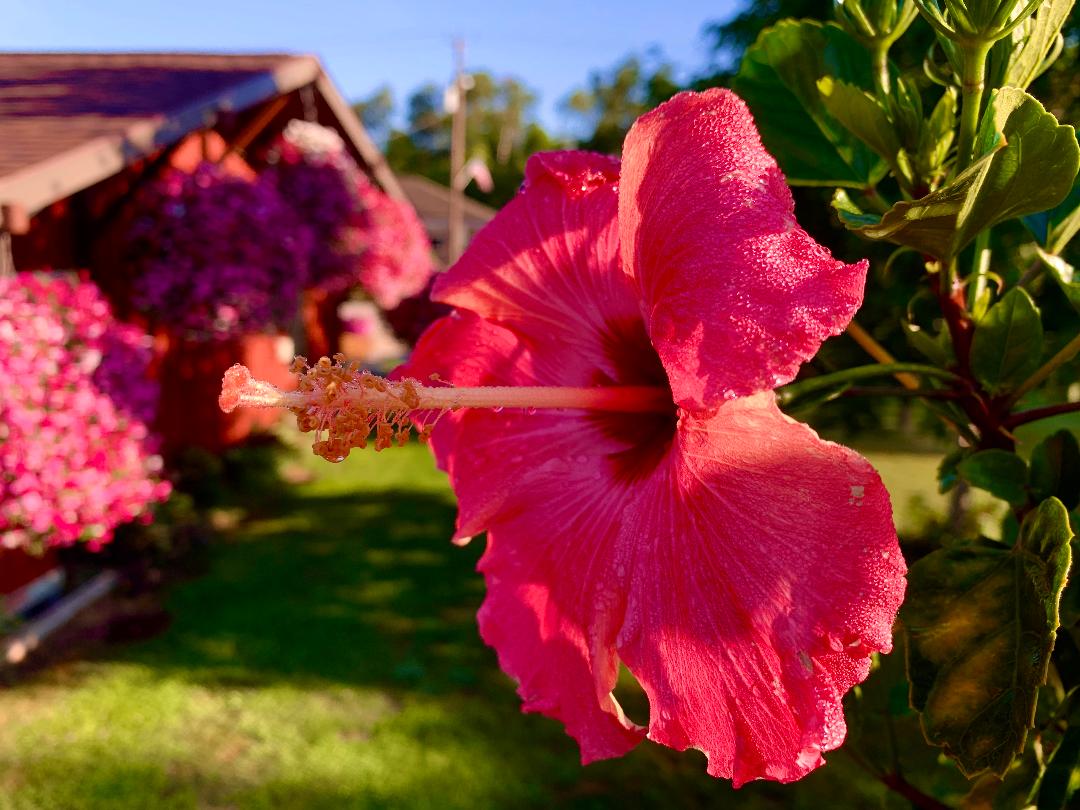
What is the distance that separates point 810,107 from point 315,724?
399 centimetres

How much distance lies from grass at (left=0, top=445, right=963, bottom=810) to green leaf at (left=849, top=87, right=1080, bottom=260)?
3.48 m

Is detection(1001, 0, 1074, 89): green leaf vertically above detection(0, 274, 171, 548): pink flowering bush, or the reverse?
detection(1001, 0, 1074, 89): green leaf

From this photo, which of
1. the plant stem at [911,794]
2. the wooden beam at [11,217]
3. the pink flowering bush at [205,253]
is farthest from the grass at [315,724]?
the plant stem at [911,794]

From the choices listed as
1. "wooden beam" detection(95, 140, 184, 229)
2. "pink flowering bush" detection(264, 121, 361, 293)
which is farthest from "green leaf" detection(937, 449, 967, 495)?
"pink flowering bush" detection(264, 121, 361, 293)

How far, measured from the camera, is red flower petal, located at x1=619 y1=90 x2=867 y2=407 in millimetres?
479

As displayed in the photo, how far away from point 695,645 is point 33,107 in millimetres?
6731

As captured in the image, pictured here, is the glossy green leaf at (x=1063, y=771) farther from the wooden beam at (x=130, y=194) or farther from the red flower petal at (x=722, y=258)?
the wooden beam at (x=130, y=194)

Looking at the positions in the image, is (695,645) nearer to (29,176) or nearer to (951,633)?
(951,633)

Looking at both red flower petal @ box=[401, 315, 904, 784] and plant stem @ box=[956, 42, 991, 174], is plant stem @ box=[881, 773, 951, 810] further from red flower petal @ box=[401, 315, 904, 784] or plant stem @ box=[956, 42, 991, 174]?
plant stem @ box=[956, 42, 991, 174]

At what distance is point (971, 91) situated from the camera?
0.55 metres

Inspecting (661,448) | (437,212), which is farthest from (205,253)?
(437,212)

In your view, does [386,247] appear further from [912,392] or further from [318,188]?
[912,392]

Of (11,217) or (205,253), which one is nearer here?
(11,217)

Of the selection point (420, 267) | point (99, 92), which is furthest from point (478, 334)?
point (420, 267)
